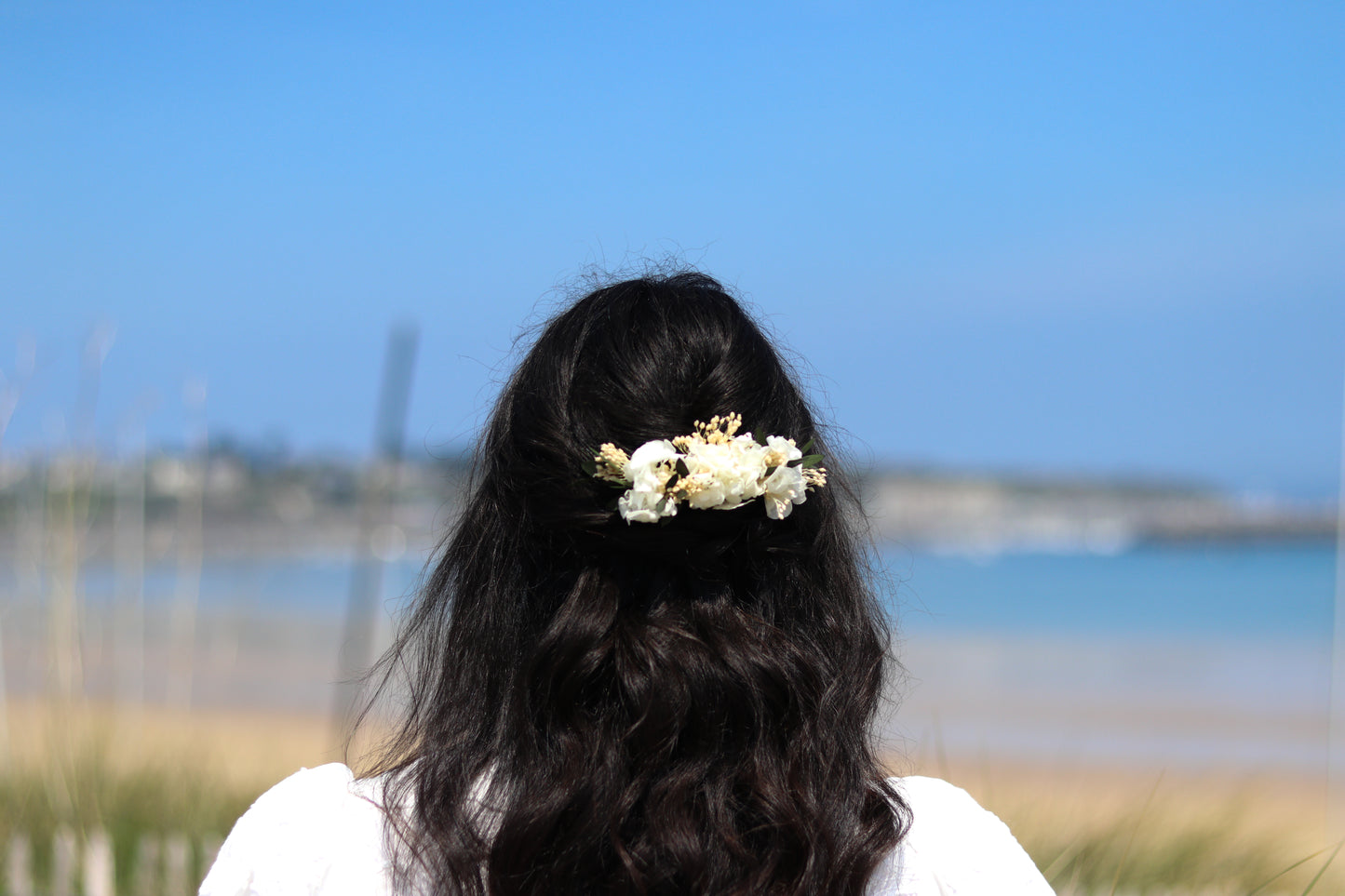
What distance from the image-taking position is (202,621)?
1555 centimetres

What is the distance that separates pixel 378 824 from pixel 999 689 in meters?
12.2

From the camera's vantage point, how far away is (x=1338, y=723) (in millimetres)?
8656

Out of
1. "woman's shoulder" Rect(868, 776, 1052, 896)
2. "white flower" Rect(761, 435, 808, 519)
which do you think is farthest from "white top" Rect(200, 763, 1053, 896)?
"white flower" Rect(761, 435, 808, 519)

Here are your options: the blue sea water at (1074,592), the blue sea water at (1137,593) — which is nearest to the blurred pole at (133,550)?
the blue sea water at (1074,592)

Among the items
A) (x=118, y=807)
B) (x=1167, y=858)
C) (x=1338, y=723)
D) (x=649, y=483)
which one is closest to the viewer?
(x=649, y=483)

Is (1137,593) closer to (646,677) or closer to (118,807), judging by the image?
(118,807)

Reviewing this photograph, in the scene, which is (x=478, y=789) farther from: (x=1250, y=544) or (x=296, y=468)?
(x=1250, y=544)

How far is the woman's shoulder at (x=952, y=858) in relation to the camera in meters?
1.16

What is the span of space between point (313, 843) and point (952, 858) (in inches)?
26.2

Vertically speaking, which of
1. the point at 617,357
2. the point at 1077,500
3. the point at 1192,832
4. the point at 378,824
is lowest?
the point at 1077,500

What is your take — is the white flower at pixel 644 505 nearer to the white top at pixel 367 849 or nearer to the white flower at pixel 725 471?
the white flower at pixel 725 471

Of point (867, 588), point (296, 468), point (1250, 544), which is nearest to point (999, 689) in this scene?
point (296, 468)

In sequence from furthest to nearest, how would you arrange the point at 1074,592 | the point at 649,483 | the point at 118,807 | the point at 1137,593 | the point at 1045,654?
the point at 1074,592, the point at 1137,593, the point at 1045,654, the point at 118,807, the point at 649,483

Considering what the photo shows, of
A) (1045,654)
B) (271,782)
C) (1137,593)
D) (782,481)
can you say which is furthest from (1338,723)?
(1137,593)
